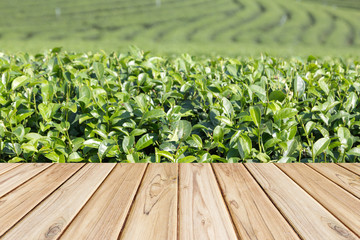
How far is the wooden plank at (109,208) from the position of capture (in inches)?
41.2

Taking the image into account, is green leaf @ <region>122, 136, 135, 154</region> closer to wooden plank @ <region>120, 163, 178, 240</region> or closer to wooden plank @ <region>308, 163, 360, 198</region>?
wooden plank @ <region>120, 163, 178, 240</region>

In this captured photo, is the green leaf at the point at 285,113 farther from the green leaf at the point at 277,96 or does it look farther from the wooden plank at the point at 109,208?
the wooden plank at the point at 109,208

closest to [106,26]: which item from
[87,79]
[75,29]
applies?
[75,29]

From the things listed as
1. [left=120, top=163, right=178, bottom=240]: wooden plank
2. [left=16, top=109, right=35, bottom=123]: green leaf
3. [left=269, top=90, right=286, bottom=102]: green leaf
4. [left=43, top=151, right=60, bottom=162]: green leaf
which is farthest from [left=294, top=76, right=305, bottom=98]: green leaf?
[left=16, top=109, right=35, bottom=123]: green leaf

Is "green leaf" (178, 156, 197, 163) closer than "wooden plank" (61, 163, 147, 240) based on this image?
No

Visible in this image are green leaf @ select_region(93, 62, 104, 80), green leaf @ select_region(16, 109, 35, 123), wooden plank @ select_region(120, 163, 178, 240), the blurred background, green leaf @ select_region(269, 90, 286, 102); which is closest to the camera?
wooden plank @ select_region(120, 163, 178, 240)

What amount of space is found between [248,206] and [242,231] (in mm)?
169

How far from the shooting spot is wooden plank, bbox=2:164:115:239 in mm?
1046

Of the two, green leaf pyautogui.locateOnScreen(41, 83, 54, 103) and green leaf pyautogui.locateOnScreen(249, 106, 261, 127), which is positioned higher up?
green leaf pyautogui.locateOnScreen(41, 83, 54, 103)

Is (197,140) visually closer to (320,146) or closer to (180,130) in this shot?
(180,130)

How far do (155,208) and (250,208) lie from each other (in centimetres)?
35

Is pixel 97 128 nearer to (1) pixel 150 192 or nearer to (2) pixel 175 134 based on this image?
(2) pixel 175 134

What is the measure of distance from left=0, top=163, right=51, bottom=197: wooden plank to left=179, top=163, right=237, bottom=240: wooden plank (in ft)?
2.25

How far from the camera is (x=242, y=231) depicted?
1062 millimetres
